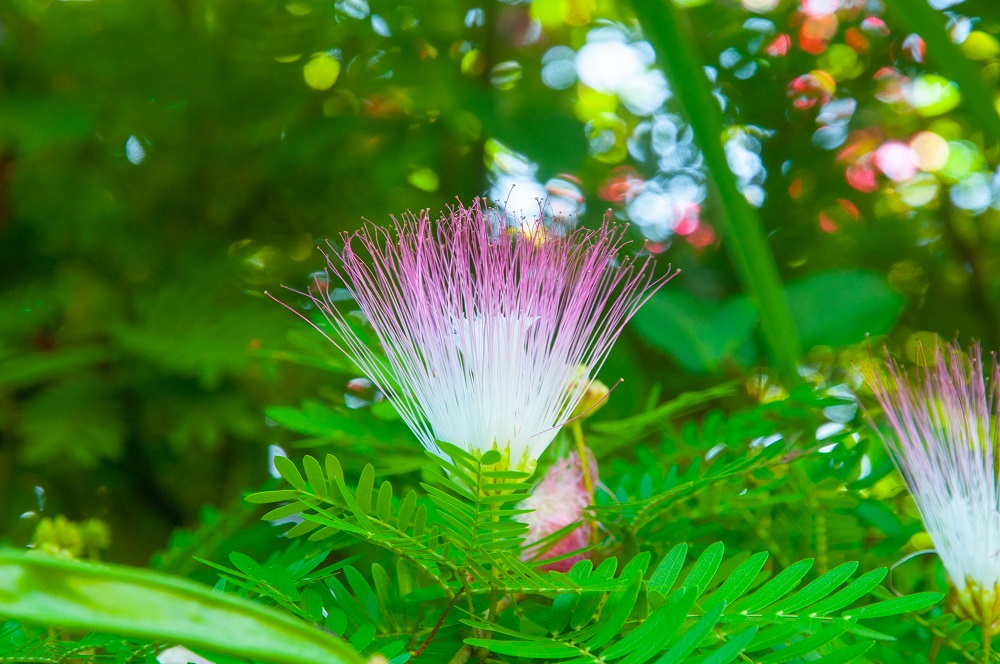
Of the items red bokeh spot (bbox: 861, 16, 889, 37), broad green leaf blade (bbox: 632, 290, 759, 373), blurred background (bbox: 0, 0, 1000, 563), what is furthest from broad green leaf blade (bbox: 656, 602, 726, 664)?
red bokeh spot (bbox: 861, 16, 889, 37)

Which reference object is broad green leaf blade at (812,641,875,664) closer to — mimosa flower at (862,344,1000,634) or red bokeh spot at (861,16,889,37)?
mimosa flower at (862,344,1000,634)

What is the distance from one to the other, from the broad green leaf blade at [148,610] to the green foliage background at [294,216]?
0.40 metres

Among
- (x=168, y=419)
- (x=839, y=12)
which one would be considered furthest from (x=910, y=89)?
(x=168, y=419)

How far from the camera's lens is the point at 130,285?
43.4 inches

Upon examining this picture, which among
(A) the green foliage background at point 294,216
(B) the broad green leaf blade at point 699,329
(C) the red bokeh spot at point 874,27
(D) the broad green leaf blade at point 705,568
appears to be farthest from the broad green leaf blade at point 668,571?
(C) the red bokeh spot at point 874,27

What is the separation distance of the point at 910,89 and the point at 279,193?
108 centimetres

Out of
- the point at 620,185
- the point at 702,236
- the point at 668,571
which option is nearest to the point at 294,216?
the point at 620,185

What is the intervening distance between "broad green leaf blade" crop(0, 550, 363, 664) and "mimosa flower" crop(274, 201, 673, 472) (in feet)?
0.68

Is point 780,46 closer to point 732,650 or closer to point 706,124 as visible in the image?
point 706,124

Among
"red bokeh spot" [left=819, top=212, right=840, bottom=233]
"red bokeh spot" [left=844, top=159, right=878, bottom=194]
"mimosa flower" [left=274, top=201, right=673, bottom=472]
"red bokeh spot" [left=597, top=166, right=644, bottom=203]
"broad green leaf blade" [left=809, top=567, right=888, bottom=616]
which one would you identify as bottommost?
"broad green leaf blade" [left=809, top=567, right=888, bottom=616]

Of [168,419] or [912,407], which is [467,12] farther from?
[912,407]

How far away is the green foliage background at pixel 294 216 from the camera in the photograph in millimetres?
938

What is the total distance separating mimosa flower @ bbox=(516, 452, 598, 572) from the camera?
0.53 metres

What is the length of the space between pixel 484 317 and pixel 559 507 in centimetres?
19
